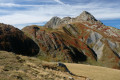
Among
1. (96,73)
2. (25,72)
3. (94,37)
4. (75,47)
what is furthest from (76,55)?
(25,72)

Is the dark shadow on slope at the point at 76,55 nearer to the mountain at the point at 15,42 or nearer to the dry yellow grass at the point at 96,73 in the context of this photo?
the mountain at the point at 15,42

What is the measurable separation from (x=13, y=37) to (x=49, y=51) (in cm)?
3151

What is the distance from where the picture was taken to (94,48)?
120062 mm

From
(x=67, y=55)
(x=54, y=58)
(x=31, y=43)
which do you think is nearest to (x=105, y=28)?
(x=67, y=55)

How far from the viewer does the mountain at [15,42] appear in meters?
81.6

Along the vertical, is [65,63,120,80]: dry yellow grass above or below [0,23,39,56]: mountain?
below

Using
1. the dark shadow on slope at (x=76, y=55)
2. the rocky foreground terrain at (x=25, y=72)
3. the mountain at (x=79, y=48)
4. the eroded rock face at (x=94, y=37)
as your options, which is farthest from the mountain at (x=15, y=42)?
the rocky foreground terrain at (x=25, y=72)

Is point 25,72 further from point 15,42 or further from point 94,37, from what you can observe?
point 94,37

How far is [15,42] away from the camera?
87375mm

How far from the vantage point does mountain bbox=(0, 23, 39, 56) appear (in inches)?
3214

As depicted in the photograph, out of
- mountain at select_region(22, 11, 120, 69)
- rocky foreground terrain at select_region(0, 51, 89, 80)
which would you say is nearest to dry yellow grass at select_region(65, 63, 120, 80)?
rocky foreground terrain at select_region(0, 51, 89, 80)

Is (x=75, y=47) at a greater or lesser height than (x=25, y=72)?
lesser

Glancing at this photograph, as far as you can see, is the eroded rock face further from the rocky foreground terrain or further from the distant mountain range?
the rocky foreground terrain

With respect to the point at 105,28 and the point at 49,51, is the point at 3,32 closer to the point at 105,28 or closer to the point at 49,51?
the point at 49,51
